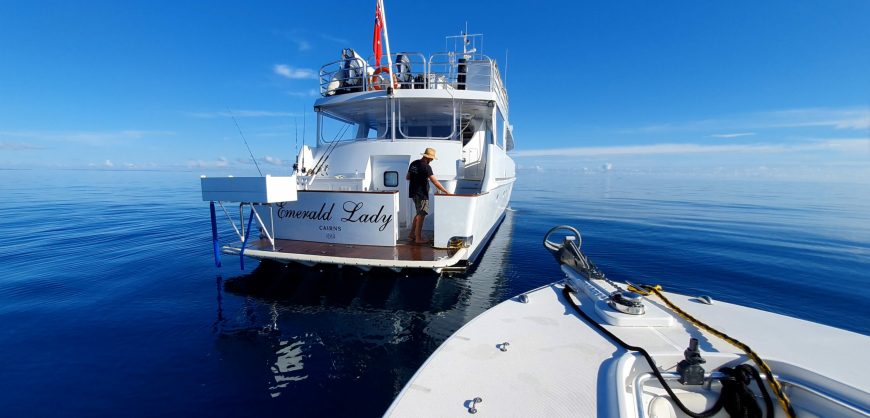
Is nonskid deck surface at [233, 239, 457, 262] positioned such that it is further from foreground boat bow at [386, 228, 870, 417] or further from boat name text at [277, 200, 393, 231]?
foreground boat bow at [386, 228, 870, 417]

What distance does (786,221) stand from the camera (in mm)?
15414

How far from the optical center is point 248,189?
17.0ft

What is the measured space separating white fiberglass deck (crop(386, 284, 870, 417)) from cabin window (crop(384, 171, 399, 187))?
557 cm

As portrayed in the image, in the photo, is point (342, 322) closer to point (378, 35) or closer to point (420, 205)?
point (420, 205)

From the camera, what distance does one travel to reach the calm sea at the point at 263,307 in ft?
10.8

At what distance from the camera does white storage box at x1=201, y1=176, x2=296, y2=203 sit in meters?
5.12

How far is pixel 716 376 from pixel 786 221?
20004 mm

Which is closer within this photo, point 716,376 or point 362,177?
point 716,376

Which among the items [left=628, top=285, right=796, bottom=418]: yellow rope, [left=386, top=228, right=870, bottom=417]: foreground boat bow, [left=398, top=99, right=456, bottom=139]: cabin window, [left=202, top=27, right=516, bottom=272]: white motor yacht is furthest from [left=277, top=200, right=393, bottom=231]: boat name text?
[left=628, top=285, right=796, bottom=418]: yellow rope

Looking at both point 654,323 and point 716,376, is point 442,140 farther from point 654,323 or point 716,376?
point 716,376

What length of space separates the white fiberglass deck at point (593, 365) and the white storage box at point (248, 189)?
4.05m

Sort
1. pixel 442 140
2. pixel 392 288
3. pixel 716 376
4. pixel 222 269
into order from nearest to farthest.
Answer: pixel 716 376, pixel 392 288, pixel 222 269, pixel 442 140

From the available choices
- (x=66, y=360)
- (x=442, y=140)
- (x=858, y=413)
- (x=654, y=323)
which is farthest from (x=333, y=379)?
(x=442, y=140)

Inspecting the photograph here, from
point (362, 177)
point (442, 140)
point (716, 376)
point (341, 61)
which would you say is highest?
point (341, 61)
